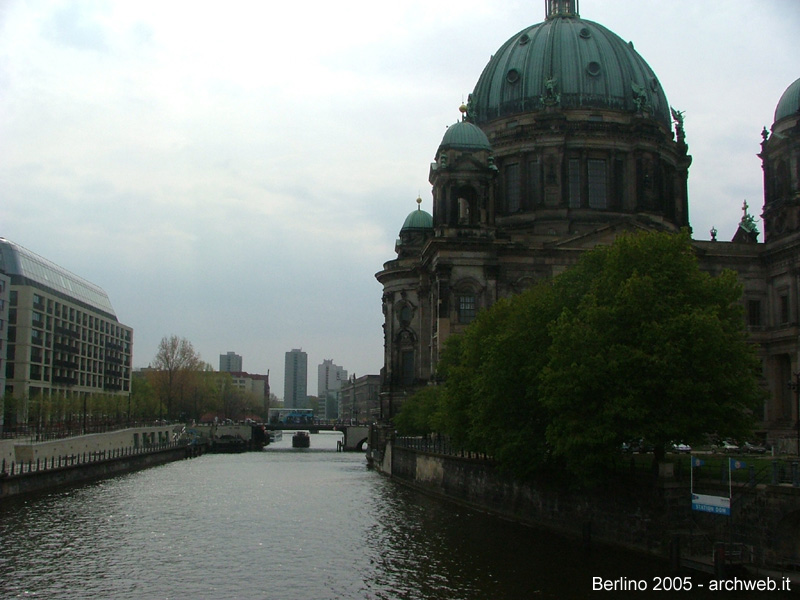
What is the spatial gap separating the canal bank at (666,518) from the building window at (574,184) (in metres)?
45.8

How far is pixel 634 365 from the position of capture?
129 feet

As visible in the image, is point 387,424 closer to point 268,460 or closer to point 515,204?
point 268,460

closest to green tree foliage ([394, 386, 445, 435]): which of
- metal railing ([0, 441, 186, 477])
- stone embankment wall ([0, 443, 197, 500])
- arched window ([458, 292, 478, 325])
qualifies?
arched window ([458, 292, 478, 325])

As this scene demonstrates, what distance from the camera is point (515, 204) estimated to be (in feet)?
319

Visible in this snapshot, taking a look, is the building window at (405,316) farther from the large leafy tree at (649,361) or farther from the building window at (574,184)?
the large leafy tree at (649,361)

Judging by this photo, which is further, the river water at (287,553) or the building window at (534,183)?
the building window at (534,183)

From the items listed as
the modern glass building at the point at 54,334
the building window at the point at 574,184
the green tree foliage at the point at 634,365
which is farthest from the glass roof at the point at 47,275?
the green tree foliage at the point at 634,365

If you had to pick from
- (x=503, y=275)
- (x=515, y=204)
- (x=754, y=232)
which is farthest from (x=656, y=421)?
(x=754, y=232)

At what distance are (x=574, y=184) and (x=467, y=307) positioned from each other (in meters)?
19.6

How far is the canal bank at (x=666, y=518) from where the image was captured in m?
32.9

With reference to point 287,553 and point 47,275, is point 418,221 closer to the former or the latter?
point 47,275

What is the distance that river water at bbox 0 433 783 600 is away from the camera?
3422 centimetres

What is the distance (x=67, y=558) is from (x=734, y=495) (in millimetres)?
26315

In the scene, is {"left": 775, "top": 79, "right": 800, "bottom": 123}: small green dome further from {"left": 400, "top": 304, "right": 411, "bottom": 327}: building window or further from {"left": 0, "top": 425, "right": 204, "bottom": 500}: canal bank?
{"left": 0, "top": 425, "right": 204, "bottom": 500}: canal bank
